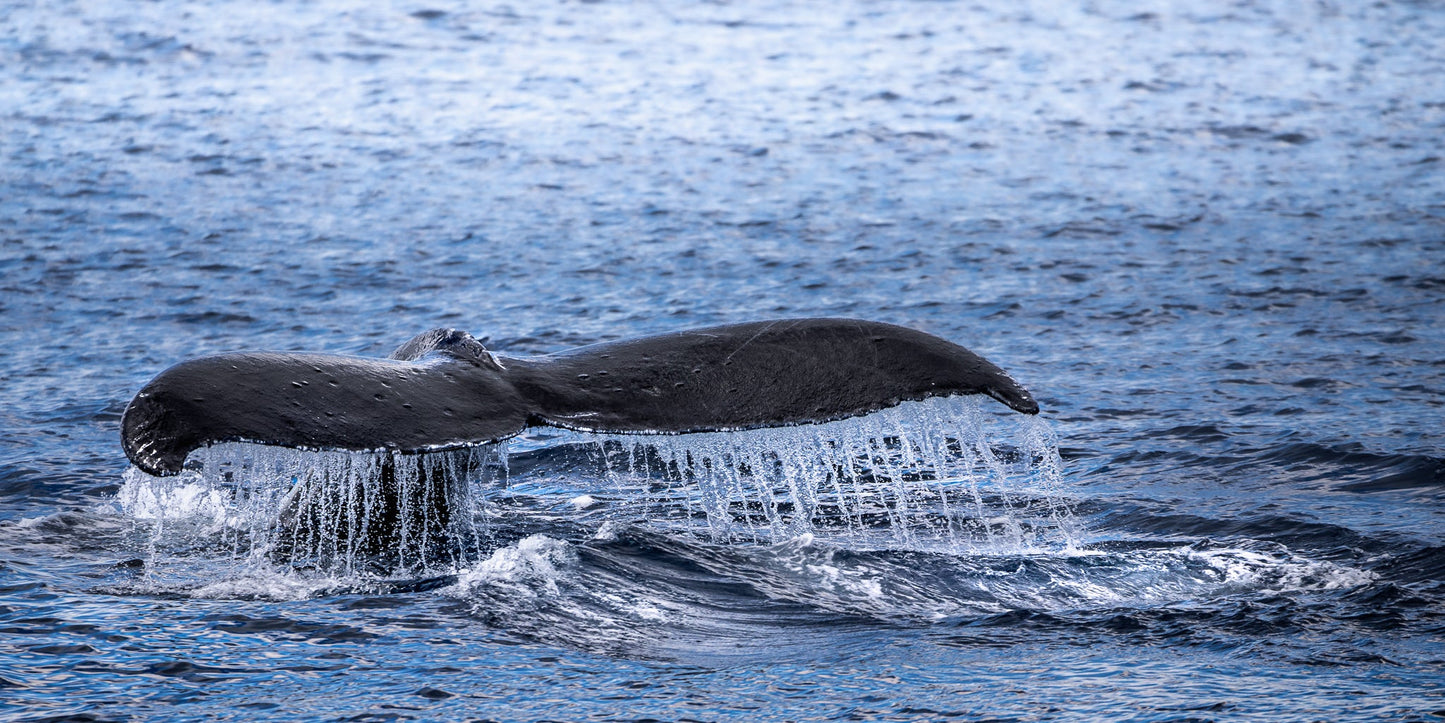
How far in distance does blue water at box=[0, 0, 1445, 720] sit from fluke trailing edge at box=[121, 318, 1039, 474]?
843 mm

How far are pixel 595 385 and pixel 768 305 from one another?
6.74 m

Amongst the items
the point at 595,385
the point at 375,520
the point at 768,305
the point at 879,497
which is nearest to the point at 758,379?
the point at 595,385

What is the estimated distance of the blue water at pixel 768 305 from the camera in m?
5.35

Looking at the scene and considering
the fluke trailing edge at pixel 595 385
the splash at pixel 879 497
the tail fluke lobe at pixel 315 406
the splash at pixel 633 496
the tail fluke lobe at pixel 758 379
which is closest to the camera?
the tail fluke lobe at pixel 315 406

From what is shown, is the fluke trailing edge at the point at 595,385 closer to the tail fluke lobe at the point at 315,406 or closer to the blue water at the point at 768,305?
the tail fluke lobe at the point at 315,406

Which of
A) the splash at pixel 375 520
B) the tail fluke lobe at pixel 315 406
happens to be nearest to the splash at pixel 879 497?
the splash at pixel 375 520

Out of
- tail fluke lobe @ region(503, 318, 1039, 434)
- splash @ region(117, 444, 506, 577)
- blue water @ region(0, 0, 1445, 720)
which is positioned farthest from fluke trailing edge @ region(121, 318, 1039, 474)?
blue water @ region(0, 0, 1445, 720)

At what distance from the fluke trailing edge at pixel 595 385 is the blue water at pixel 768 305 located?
843mm

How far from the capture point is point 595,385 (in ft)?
16.8

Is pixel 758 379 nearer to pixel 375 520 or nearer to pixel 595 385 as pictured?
pixel 595 385

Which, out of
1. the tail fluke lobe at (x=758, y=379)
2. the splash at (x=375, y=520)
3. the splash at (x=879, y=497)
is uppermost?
the tail fluke lobe at (x=758, y=379)

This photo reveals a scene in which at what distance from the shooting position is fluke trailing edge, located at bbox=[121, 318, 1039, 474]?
4426mm

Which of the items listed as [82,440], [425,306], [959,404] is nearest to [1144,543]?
[959,404]

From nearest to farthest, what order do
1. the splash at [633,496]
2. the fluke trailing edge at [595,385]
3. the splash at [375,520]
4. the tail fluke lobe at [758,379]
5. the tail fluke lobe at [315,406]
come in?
the tail fluke lobe at [315,406]
the fluke trailing edge at [595,385]
the tail fluke lobe at [758,379]
the splash at [633,496]
the splash at [375,520]
